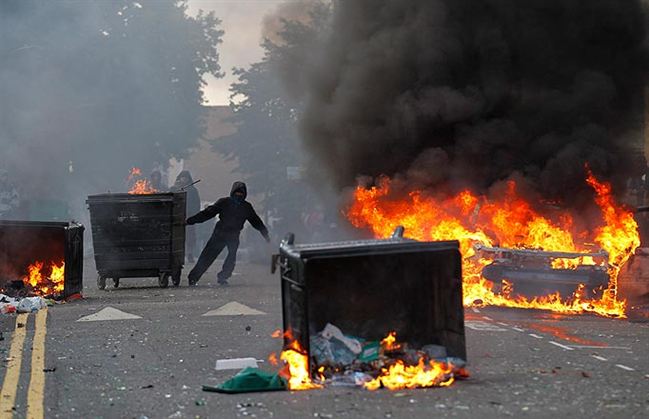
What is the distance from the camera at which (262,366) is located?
8836mm

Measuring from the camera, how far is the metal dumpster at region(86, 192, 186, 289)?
17.6 meters

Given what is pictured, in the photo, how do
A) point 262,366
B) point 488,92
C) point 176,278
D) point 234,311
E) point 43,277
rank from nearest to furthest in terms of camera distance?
point 262,366
point 234,311
point 43,277
point 176,278
point 488,92

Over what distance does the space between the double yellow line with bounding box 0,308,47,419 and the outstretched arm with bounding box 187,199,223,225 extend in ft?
19.7

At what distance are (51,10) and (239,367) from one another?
1473cm

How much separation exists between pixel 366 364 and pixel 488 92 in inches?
470

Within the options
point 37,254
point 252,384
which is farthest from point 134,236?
point 252,384

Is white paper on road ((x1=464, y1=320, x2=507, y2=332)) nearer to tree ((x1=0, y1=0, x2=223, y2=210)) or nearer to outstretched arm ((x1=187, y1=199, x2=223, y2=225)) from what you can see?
outstretched arm ((x1=187, y1=199, x2=223, y2=225))

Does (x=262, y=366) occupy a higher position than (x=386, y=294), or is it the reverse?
(x=386, y=294)

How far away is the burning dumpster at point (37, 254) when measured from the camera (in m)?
15.7

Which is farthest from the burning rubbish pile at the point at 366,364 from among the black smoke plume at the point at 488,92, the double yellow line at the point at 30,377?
the black smoke plume at the point at 488,92

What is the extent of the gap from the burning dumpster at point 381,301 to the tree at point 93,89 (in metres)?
13.7

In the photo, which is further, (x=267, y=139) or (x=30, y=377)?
(x=267, y=139)

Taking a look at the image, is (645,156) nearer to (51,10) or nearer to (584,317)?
(584,317)

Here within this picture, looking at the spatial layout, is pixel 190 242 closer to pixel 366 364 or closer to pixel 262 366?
pixel 262 366
